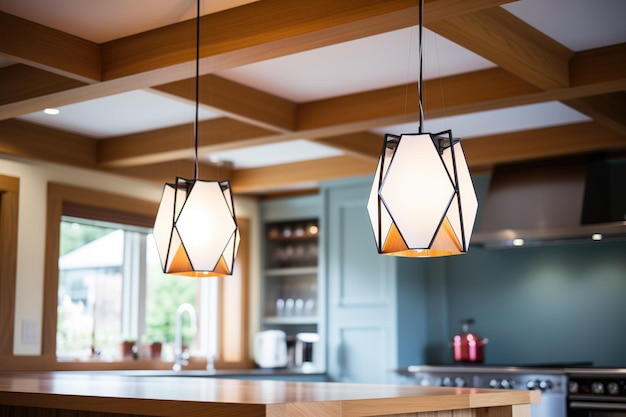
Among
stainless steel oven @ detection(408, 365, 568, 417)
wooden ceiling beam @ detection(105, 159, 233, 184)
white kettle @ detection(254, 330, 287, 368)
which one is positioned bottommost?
stainless steel oven @ detection(408, 365, 568, 417)

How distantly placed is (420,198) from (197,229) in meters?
0.98

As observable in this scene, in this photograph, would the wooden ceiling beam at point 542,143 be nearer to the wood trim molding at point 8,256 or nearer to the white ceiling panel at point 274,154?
the white ceiling panel at point 274,154

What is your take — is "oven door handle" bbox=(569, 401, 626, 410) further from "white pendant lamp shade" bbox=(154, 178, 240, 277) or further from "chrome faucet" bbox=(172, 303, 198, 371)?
"white pendant lamp shade" bbox=(154, 178, 240, 277)

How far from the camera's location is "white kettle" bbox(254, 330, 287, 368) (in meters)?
6.50

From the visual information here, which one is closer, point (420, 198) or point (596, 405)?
point (420, 198)

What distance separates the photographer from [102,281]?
19.4ft

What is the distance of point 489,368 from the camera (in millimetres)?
5426

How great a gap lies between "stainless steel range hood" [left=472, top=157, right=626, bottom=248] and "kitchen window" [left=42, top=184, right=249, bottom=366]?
7.00ft

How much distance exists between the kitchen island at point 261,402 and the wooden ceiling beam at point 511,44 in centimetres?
131

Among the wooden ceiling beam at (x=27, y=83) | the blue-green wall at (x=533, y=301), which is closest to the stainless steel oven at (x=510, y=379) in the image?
the blue-green wall at (x=533, y=301)

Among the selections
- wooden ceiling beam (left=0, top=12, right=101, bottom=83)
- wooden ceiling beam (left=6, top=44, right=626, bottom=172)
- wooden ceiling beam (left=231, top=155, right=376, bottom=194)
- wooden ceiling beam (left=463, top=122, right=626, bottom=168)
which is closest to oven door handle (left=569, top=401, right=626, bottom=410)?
wooden ceiling beam (left=463, top=122, right=626, bottom=168)

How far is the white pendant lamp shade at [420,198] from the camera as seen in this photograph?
7.38 ft

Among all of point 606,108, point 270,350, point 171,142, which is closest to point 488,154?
point 606,108

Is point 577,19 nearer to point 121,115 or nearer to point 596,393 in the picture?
point 596,393
